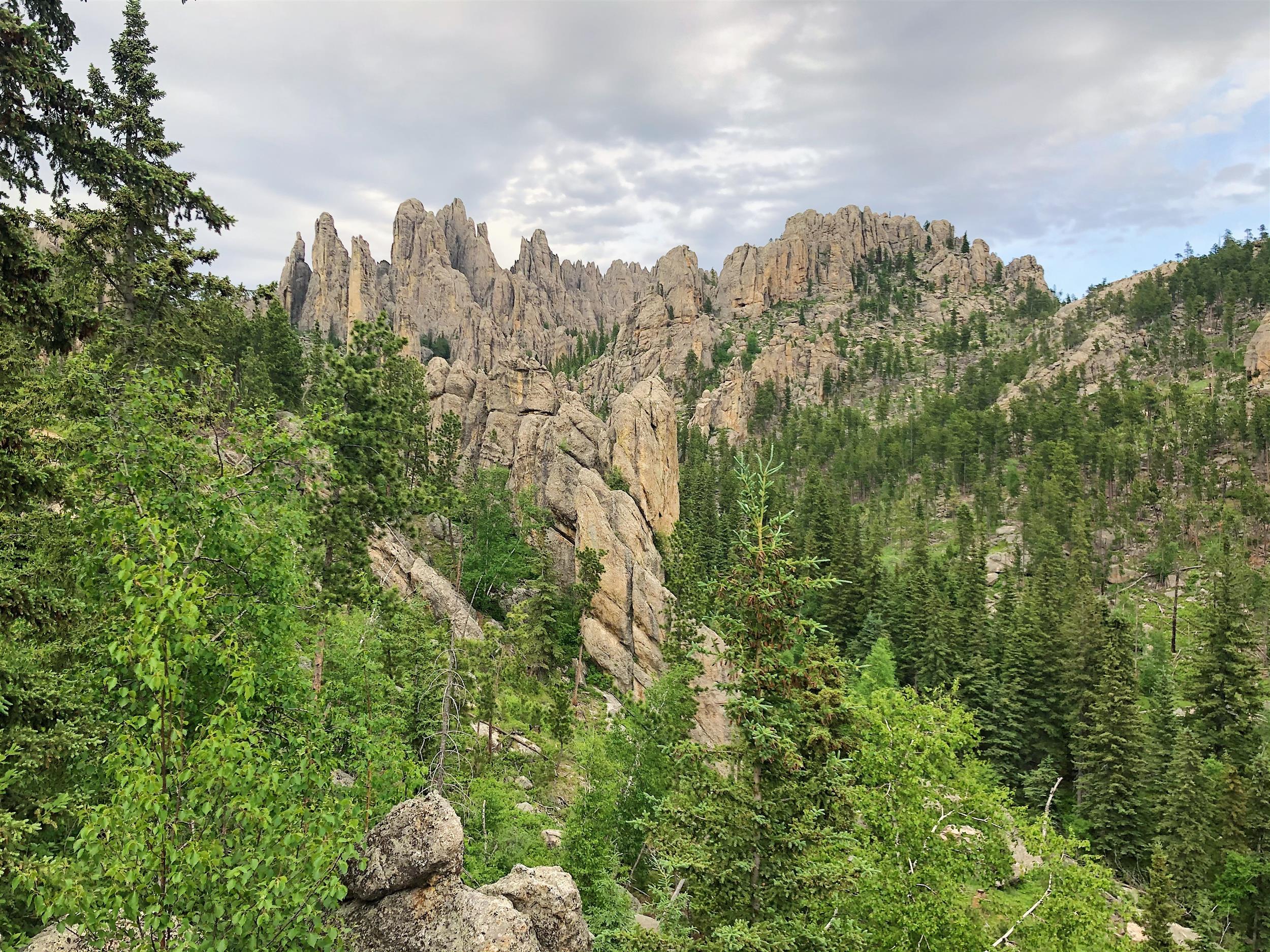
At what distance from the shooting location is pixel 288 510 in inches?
276

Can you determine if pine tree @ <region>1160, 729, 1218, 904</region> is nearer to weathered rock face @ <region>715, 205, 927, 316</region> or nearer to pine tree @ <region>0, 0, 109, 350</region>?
pine tree @ <region>0, 0, 109, 350</region>

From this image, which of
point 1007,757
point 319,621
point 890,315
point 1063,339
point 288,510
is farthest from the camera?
point 890,315

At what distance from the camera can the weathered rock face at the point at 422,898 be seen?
808 cm

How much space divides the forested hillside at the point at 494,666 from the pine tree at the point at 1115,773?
0.79 ft

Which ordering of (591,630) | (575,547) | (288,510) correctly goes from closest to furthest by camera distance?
(288,510), (591,630), (575,547)

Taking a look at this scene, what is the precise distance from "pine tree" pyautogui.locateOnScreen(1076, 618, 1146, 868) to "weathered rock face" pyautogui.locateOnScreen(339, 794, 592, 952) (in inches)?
1595

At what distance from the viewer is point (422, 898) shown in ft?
27.3

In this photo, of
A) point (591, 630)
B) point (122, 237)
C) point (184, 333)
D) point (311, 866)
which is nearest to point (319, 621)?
point (311, 866)

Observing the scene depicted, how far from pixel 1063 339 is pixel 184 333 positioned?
560ft

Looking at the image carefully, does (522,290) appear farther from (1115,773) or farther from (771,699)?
(771,699)

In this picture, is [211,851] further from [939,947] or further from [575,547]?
[575,547]

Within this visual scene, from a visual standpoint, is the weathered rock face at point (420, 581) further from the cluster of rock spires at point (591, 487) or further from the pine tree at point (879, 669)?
the pine tree at point (879, 669)

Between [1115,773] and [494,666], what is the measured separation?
36.4 m

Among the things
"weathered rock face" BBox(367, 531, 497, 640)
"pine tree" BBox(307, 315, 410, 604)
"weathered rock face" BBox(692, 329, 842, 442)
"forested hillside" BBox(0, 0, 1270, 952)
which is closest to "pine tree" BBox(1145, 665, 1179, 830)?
"forested hillside" BBox(0, 0, 1270, 952)
